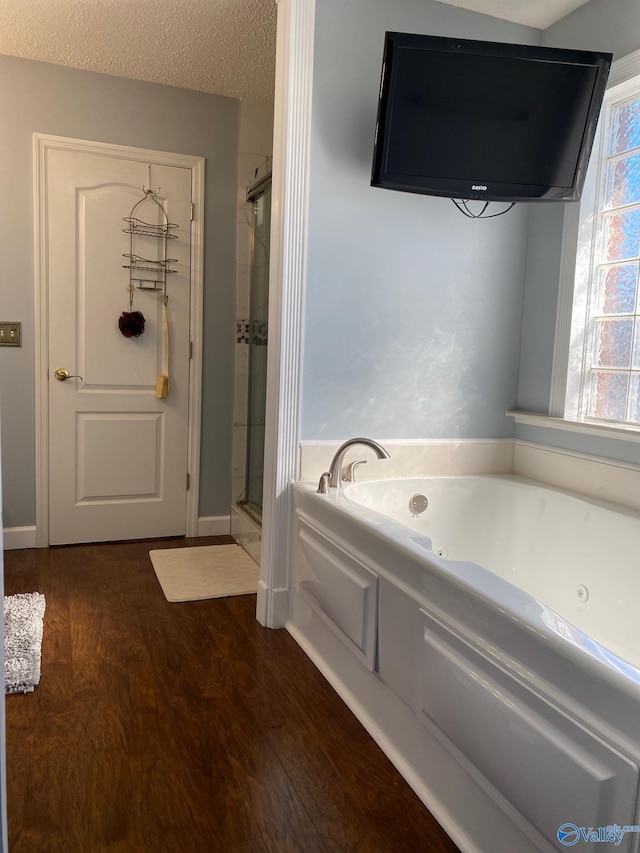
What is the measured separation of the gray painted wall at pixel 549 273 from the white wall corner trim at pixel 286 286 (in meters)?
1.04

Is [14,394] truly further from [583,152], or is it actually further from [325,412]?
[583,152]

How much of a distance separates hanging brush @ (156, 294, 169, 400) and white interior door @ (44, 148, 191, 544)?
0.02 metres

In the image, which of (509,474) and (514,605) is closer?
(514,605)

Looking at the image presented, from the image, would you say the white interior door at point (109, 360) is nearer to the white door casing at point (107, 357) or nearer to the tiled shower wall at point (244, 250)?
the white door casing at point (107, 357)

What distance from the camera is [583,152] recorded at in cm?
234

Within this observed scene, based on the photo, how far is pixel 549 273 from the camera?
278 cm

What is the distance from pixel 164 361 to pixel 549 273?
2.06m

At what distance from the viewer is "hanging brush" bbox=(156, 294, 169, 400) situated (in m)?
3.66

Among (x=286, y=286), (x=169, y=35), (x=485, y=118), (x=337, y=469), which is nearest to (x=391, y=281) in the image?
(x=286, y=286)

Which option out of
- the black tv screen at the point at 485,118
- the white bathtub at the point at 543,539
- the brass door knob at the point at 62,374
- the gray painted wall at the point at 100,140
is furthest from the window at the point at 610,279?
the brass door knob at the point at 62,374

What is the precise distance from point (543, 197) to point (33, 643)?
8.00 feet

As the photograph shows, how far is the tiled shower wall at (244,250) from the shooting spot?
3.67m

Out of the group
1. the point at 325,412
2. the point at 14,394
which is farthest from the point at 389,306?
the point at 14,394

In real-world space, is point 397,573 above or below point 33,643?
above
